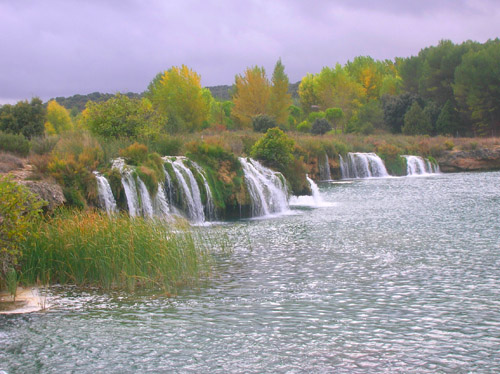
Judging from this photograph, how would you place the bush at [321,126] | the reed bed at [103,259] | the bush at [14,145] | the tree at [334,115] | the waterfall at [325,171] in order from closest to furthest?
the reed bed at [103,259] → the bush at [14,145] → the waterfall at [325,171] → the bush at [321,126] → the tree at [334,115]

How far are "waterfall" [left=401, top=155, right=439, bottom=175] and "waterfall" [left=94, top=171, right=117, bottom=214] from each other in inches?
1550

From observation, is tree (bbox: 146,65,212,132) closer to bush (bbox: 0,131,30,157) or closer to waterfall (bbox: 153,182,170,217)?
bush (bbox: 0,131,30,157)

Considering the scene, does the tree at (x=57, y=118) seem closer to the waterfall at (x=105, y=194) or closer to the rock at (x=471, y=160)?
the rock at (x=471, y=160)

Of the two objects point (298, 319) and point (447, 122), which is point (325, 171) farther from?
point (298, 319)

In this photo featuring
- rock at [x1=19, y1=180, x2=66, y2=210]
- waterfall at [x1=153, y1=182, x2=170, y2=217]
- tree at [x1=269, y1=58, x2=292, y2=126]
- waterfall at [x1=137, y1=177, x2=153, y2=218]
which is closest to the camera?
rock at [x1=19, y1=180, x2=66, y2=210]

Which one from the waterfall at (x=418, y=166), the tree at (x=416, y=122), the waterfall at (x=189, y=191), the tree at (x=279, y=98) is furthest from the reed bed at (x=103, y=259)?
the tree at (x=279, y=98)

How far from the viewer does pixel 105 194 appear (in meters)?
19.1

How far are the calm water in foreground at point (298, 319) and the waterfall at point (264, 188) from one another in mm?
9124

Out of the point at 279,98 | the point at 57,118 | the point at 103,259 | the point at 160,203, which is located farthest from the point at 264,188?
the point at 57,118

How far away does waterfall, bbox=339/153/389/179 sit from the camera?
A: 50500 millimetres

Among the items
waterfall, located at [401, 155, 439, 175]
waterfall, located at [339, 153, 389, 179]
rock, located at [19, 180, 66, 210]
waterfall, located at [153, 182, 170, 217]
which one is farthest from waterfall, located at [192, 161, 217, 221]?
waterfall, located at [401, 155, 439, 175]

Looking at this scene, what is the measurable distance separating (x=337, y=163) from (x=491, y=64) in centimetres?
3500

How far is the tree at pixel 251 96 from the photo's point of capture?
8362 centimetres

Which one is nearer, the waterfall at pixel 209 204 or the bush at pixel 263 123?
the waterfall at pixel 209 204
